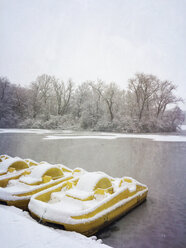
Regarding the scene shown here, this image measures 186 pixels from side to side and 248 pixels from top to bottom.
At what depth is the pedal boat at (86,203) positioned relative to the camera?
294 centimetres

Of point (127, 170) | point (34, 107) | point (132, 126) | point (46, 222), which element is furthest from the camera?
point (34, 107)

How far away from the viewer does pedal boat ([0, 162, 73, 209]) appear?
3.66m

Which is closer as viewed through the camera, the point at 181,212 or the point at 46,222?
the point at 46,222

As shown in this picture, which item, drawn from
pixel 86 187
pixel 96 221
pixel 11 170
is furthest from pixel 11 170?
pixel 96 221

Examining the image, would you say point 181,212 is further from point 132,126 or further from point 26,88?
point 26,88

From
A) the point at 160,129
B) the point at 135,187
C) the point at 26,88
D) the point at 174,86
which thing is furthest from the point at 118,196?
the point at 26,88

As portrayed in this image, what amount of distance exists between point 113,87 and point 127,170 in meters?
26.6

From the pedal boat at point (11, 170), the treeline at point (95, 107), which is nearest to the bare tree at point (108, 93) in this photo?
the treeline at point (95, 107)

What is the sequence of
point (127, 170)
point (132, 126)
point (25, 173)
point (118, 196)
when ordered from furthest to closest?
1. point (132, 126)
2. point (127, 170)
3. point (25, 173)
4. point (118, 196)

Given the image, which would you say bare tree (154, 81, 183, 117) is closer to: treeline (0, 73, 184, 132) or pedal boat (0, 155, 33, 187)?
treeline (0, 73, 184, 132)

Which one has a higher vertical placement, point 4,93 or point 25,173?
point 4,93

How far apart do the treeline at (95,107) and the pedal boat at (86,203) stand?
24.9m

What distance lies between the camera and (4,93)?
2917cm

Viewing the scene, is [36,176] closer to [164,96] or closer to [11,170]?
[11,170]
